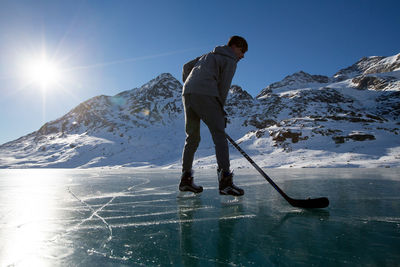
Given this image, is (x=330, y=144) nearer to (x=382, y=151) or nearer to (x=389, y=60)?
(x=382, y=151)

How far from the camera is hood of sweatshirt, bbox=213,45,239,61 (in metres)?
3.22

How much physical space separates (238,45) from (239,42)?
5cm

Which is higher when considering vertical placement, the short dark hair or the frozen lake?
the short dark hair

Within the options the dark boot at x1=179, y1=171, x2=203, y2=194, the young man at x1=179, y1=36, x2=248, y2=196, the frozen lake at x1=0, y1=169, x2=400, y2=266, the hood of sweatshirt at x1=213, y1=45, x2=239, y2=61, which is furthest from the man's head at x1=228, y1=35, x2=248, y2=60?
the frozen lake at x1=0, y1=169, x2=400, y2=266

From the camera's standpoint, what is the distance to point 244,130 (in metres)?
71.6

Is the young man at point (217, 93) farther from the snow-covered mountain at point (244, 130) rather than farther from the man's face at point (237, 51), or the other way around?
the snow-covered mountain at point (244, 130)

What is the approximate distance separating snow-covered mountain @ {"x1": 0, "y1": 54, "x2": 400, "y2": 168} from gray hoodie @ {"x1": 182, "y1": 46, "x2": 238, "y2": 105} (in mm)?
24069

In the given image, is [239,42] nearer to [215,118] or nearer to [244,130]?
[215,118]

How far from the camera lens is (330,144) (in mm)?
34312

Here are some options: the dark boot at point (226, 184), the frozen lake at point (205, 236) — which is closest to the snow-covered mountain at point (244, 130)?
the dark boot at point (226, 184)

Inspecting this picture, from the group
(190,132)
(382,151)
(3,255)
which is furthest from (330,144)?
(3,255)

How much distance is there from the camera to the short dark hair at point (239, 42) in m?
3.37

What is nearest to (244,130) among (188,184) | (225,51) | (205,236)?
(188,184)

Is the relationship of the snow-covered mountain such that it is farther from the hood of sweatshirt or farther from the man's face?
the hood of sweatshirt
